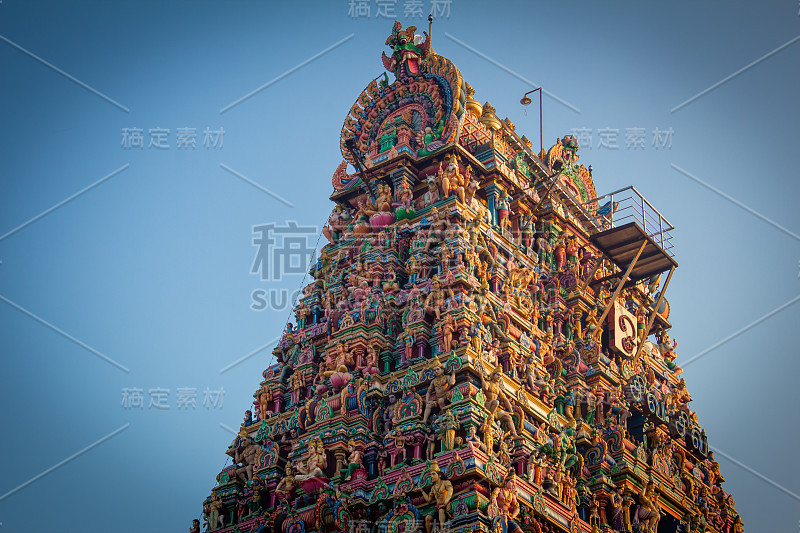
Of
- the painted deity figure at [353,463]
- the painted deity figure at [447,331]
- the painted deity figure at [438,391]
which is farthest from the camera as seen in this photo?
the painted deity figure at [447,331]

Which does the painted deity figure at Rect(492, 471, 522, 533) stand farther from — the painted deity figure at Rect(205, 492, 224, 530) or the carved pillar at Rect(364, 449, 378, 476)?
the painted deity figure at Rect(205, 492, 224, 530)

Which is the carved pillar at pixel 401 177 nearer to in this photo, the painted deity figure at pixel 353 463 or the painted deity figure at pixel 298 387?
the painted deity figure at pixel 298 387

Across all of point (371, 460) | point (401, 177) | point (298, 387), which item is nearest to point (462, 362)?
point (371, 460)

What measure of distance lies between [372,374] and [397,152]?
809 centimetres

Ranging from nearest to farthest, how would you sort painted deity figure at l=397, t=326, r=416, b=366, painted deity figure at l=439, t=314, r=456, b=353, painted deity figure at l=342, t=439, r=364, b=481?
painted deity figure at l=342, t=439, r=364, b=481 → painted deity figure at l=439, t=314, r=456, b=353 → painted deity figure at l=397, t=326, r=416, b=366

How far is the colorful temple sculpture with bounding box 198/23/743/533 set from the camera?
1486 inches

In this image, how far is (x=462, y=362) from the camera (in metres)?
38.7

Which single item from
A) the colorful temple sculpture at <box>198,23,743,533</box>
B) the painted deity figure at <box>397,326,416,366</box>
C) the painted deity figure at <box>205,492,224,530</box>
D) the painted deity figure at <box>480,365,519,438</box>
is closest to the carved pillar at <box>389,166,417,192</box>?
the colorful temple sculpture at <box>198,23,743,533</box>

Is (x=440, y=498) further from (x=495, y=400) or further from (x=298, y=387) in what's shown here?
(x=298, y=387)

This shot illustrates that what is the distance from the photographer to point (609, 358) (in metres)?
46.9

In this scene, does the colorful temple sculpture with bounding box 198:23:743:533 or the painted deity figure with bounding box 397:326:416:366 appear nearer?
the colorful temple sculpture with bounding box 198:23:743:533

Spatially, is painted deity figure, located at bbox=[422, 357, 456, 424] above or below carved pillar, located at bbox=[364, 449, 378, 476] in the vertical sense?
above

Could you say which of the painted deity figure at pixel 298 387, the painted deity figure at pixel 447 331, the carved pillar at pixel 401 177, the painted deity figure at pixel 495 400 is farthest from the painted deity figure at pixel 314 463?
the carved pillar at pixel 401 177

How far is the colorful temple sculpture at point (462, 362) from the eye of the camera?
37750 millimetres
